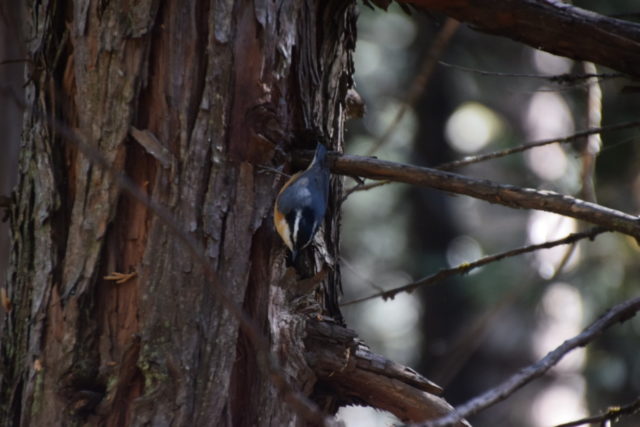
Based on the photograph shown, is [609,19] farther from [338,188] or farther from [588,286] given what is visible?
[588,286]

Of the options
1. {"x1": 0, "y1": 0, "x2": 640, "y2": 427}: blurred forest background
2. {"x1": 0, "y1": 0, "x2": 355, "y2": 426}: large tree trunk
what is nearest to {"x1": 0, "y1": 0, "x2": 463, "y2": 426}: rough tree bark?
{"x1": 0, "y1": 0, "x2": 355, "y2": 426}: large tree trunk

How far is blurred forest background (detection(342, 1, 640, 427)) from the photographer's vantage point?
23.4ft

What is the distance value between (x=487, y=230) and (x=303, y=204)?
8.30 metres

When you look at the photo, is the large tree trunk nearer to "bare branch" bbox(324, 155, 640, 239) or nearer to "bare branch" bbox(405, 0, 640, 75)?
"bare branch" bbox(324, 155, 640, 239)

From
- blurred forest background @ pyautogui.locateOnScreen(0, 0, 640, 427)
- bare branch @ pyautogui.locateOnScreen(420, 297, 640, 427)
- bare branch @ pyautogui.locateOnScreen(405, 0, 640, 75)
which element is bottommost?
bare branch @ pyautogui.locateOnScreen(420, 297, 640, 427)

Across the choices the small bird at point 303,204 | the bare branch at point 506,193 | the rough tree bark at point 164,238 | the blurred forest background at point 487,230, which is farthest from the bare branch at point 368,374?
the blurred forest background at point 487,230

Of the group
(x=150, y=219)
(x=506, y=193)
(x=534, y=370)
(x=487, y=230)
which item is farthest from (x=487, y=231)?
(x=534, y=370)

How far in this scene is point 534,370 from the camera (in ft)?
5.35

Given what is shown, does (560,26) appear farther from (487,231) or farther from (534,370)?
(487,231)

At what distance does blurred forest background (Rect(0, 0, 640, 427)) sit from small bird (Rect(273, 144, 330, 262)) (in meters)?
3.19

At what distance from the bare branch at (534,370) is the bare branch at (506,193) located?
194 mm

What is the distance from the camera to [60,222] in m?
2.15

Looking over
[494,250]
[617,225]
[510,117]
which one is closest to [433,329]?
[494,250]

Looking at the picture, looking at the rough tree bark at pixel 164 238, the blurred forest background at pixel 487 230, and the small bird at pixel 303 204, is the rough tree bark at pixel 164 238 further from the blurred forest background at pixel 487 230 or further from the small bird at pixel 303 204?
the blurred forest background at pixel 487 230
